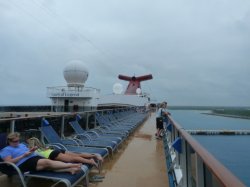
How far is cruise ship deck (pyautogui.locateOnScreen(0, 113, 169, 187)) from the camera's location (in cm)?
405

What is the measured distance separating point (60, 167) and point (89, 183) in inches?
33.4

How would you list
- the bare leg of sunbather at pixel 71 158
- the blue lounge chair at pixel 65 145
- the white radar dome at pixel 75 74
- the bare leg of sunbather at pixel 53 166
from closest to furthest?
1. the bare leg of sunbather at pixel 53 166
2. the bare leg of sunbather at pixel 71 158
3. the blue lounge chair at pixel 65 145
4. the white radar dome at pixel 75 74

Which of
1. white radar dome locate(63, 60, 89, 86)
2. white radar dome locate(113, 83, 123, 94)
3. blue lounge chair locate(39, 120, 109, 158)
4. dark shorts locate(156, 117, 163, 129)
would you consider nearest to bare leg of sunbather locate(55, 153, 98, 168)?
blue lounge chair locate(39, 120, 109, 158)

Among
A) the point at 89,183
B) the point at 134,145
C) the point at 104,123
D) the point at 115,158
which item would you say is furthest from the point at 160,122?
the point at 89,183

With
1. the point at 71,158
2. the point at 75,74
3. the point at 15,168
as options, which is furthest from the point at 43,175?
the point at 75,74

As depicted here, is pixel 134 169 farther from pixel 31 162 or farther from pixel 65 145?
pixel 31 162

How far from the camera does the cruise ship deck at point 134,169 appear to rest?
4.05 metres

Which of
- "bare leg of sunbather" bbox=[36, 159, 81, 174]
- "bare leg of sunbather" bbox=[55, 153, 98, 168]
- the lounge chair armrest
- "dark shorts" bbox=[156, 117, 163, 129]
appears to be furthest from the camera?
"dark shorts" bbox=[156, 117, 163, 129]

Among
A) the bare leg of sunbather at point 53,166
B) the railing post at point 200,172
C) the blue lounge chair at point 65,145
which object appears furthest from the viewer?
the blue lounge chair at point 65,145

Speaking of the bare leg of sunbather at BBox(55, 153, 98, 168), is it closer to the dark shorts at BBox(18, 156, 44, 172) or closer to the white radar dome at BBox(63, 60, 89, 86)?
the dark shorts at BBox(18, 156, 44, 172)

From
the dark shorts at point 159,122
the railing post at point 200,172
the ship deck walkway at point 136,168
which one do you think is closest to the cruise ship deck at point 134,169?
the ship deck walkway at point 136,168

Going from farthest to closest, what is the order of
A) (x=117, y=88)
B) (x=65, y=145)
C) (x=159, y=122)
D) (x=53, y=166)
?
(x=117, y=88) → (x=159, y=122) → (x=65, y=145) → (x=53, y=166)

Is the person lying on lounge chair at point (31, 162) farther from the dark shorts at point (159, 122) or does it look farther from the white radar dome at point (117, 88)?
the white radar dome at point (117, 88)

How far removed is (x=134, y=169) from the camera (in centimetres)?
495
